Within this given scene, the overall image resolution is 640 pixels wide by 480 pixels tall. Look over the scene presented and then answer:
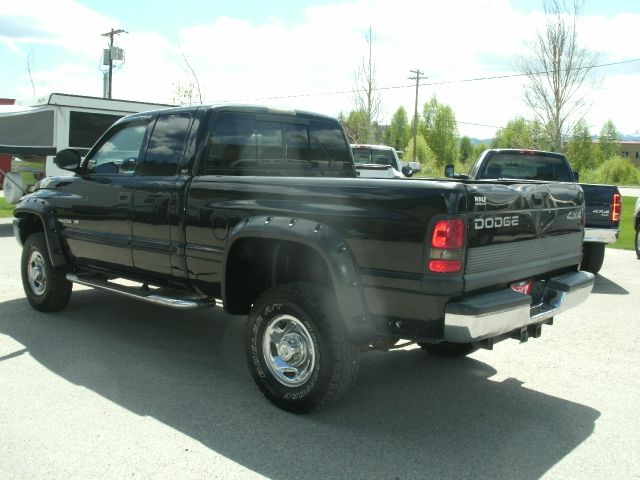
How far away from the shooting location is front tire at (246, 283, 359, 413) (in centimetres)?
392

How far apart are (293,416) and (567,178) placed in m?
7.31

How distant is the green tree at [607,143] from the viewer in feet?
315

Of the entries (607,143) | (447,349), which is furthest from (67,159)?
(607,143)

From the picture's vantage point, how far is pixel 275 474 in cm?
333

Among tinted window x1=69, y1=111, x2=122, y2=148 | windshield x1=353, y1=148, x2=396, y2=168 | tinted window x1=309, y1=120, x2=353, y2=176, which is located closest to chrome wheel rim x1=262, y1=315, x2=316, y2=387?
tinted window x1=309, y1=120, x2=353, y2=176

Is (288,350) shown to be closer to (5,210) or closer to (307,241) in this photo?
(307,241)

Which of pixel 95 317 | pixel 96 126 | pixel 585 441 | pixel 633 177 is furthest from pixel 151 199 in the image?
pixel 633 177

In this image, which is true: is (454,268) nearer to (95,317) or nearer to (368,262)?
(368,262)

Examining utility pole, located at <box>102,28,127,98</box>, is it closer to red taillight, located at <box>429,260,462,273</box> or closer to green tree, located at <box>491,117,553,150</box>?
green tree, located at <box>491,117,553,150</box>

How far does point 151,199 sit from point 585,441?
3.48 metres

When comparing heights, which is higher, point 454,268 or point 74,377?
point 454,268

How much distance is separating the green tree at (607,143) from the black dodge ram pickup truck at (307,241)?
9366 cm

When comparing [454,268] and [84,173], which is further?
[84,173]

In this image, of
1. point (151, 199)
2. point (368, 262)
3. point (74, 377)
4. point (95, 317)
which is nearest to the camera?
point (368, 262)
